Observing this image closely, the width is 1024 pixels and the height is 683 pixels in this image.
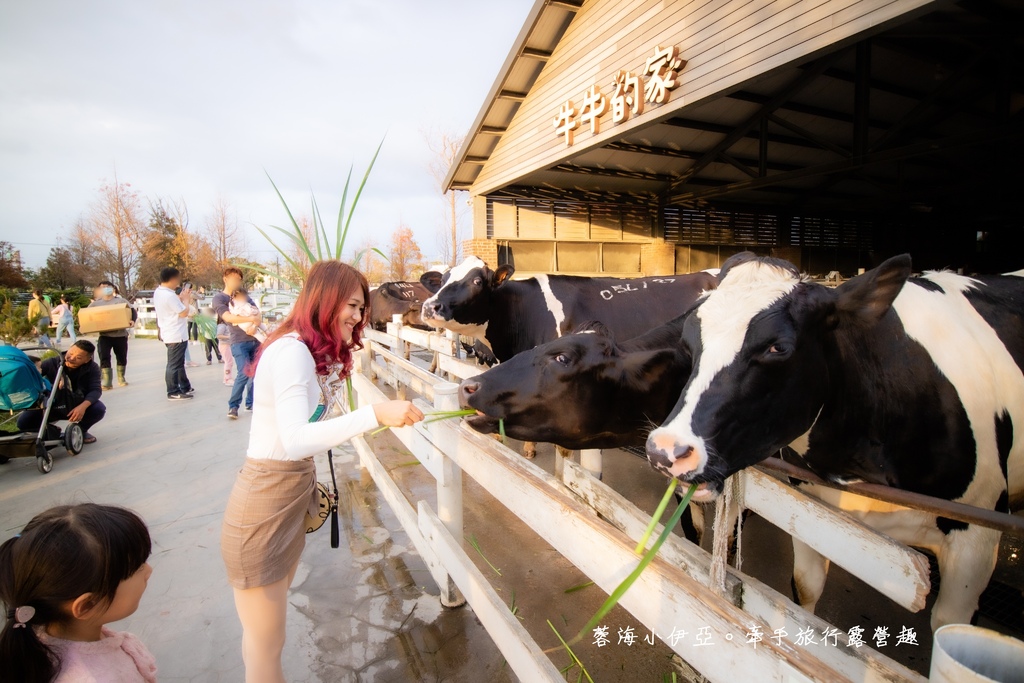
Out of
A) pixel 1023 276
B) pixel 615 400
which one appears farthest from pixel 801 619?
pixel 1023 276

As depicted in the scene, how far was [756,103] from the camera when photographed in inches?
357

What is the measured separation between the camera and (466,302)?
452 cm

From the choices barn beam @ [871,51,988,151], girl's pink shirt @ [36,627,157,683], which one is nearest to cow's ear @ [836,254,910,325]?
girl's pink shirt @ [36,627,157,683]

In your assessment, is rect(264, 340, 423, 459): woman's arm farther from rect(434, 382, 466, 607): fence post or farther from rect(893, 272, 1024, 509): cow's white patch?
rect(893, 272, 1024, 509): cow's white patch

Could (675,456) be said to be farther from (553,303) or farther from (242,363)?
(242,363)

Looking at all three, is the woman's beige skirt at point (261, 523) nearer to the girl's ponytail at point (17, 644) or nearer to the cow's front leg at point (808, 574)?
the girl's ponytail at point (17, 644)

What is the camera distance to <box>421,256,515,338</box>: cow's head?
4449 mm

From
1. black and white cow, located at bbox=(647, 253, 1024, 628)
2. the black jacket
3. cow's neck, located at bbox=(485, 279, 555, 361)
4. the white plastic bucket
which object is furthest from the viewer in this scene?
the black jacket

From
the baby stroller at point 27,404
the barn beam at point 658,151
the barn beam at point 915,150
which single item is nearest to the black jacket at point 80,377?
the baby stroller at point 27,404

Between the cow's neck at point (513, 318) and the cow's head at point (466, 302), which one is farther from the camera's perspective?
the cow's neck at point (513, 318)

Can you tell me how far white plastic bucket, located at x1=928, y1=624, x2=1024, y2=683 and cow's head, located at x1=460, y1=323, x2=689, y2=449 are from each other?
3.88ft

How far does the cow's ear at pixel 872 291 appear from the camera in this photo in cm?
162

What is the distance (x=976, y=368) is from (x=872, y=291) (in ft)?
2.61

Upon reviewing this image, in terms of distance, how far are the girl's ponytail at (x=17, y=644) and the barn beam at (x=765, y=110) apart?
31.8 ft
